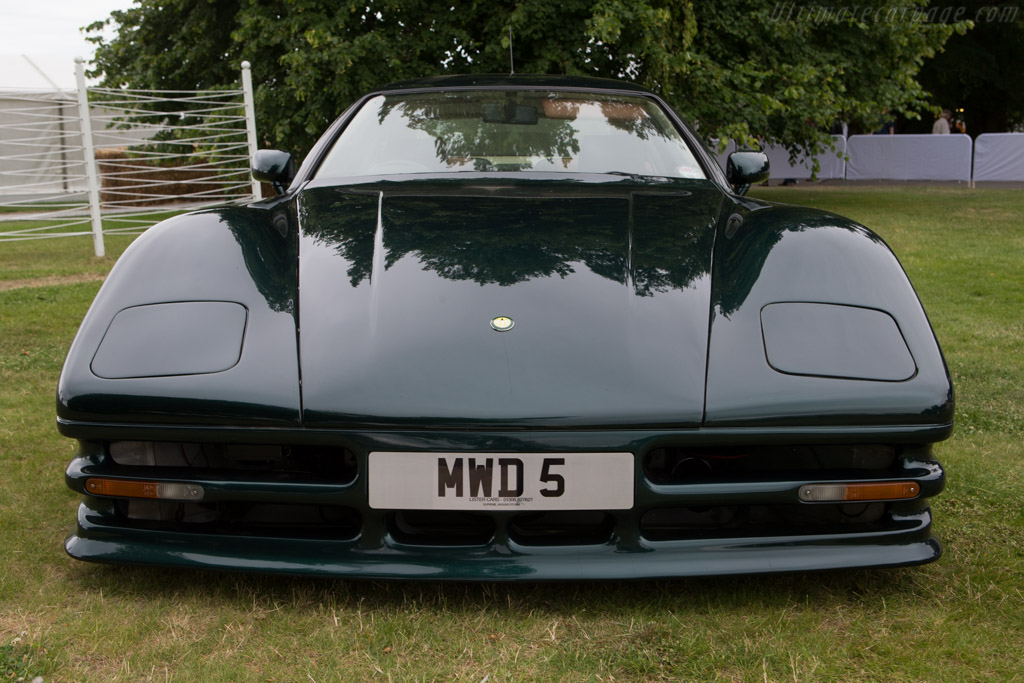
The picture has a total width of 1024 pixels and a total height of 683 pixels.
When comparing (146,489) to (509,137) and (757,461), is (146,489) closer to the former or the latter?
(757,461)

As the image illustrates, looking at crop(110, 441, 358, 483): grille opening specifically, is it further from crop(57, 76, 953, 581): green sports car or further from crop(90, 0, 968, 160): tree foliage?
crop(90, 0, 968, 160): tree foliage

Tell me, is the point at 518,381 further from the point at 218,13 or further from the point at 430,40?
the point at 218,13

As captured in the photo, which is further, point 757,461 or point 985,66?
point 985,66

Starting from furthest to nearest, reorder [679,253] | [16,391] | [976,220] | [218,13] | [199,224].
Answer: [218,13], [976,220], [16,391], [199,224], [679,253]

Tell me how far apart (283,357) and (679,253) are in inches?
35.6

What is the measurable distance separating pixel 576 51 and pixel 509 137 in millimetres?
9431

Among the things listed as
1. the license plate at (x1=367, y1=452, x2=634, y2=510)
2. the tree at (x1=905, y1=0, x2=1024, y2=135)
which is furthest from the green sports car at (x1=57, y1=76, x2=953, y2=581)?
the tree at (x1=905, y1=0, x2=1024, y2=135)

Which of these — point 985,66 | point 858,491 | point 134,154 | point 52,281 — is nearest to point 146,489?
point 858,491

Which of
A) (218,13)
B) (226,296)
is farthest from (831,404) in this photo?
(218,13)

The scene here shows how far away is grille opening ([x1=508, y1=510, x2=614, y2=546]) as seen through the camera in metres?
1.86

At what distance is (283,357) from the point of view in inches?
73.8

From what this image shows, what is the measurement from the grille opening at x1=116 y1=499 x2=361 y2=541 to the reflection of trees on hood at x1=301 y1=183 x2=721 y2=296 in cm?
50

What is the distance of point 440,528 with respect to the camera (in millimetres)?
1915

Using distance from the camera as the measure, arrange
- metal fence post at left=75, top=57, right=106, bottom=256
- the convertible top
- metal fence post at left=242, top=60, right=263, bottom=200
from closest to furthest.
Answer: the convertible top < metal fence post at left=75, top=57, right=106, bottom=256 < metal fence post at left=242, top=60, right=263, bottom=200
